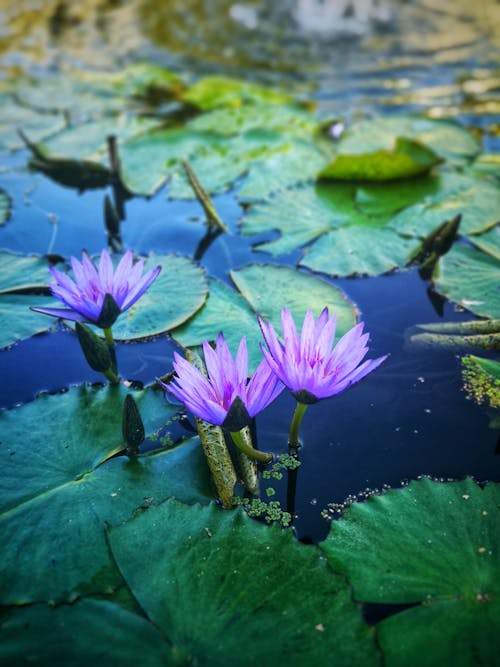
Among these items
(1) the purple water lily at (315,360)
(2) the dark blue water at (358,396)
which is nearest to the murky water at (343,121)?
(2) the dark blue water at (358,396)

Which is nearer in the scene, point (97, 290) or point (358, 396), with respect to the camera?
point (97, 290)

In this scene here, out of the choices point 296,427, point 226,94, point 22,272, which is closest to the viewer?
point 296,427

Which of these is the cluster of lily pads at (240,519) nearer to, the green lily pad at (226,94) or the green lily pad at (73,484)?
the green lily pad at (73,484)

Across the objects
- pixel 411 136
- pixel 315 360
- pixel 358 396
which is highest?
pixel 315 360

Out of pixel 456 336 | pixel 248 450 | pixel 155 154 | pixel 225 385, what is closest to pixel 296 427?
pixel 248 450

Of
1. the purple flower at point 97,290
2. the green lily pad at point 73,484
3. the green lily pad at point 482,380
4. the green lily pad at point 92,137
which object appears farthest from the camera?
the green lily pad at point 92,137

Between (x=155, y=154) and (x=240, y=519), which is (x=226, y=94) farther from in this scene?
(x=240, y=519)

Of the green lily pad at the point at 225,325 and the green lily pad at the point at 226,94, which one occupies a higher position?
the green lily pad at the point at 226,94
